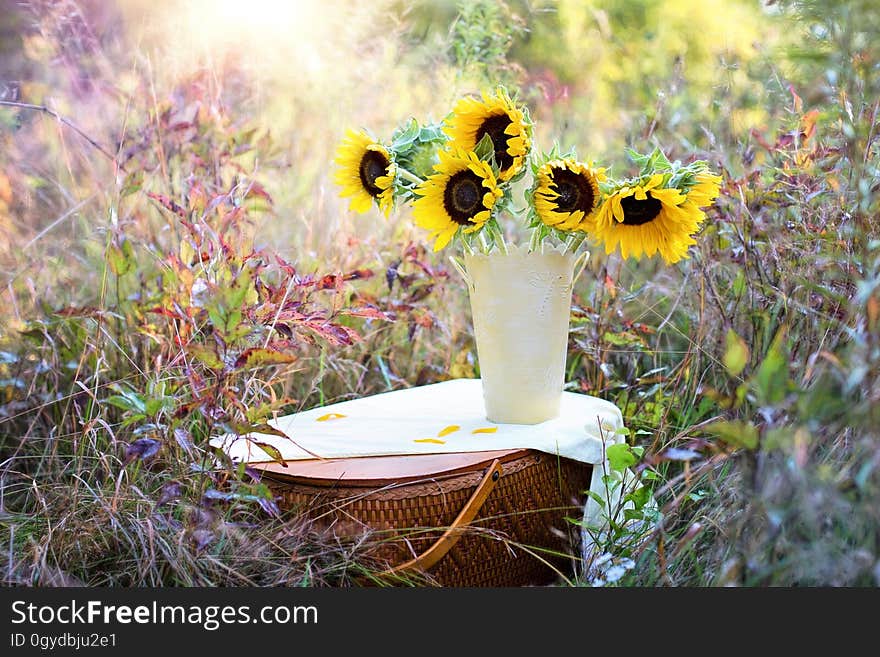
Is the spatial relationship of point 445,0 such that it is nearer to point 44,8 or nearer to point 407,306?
point 44,8

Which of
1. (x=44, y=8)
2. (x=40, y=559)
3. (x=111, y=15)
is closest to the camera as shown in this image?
(x=40, y=559)

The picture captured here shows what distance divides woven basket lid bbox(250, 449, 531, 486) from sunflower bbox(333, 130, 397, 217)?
443mm

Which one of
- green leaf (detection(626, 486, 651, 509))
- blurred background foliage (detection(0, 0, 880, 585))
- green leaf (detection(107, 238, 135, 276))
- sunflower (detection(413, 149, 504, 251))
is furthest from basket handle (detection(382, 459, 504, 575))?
green leaf (detection(107, 238, 135, 276))

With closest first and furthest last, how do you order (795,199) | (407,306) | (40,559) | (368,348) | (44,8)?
(40,559), (795,199), (407,306), (368,348), (44,8)

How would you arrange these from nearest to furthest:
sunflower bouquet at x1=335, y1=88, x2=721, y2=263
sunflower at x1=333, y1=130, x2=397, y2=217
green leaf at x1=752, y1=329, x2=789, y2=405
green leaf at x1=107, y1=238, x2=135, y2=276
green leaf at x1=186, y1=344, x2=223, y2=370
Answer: green leaf at x1=752, y1=329, x2=789, y2=405 → green leaf at x1=186, y1=344, x2=223, y2=370 → sunflower bouquet at x1=335, y1=88, x2=721, y2=263 → sunflower at x1=333, y1=130, x2=397, y2=217 → green leaf at x1=107, y1=238, x2=135, y2=276

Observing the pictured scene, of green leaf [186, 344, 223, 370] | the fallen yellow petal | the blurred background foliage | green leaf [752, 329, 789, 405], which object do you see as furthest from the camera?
the fallen yellow petal

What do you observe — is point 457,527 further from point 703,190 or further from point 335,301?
point 703,190

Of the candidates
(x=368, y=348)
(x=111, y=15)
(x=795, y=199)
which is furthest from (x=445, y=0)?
(x=795, y=199)

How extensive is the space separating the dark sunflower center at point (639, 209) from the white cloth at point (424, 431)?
0.33 metres

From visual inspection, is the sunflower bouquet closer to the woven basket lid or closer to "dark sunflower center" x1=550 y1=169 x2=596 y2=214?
"dark sunflower center" x1=550 y1=169 x2=596 y2=214

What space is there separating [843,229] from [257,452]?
1.04 m

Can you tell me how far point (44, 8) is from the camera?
244cm

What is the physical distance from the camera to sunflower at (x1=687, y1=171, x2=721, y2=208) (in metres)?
1.43

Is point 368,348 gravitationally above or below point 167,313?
below
